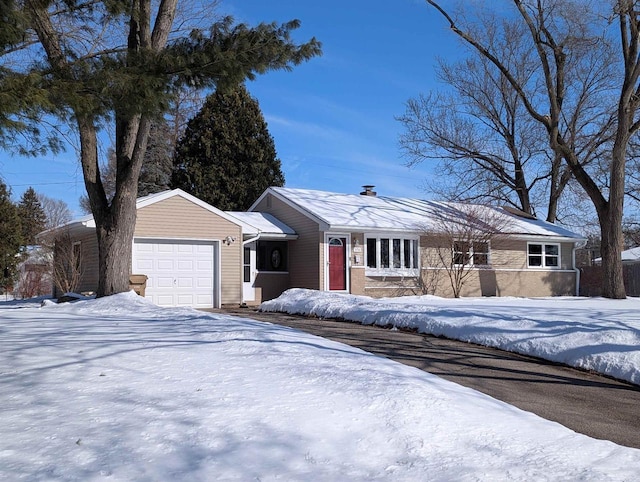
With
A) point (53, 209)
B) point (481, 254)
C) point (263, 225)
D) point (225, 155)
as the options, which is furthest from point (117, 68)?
point (53, 209)

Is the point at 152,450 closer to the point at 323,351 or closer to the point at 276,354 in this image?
the point at 276,354

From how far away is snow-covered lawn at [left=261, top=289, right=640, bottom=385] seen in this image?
29.8 feet

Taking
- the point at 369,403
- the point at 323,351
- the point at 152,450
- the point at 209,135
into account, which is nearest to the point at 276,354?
the point at 323,351

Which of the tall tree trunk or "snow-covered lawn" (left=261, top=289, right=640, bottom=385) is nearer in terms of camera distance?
"snow-covered lawn" (left=261, top=289, right=640, bottom=385)

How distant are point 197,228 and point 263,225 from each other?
3.67 meters

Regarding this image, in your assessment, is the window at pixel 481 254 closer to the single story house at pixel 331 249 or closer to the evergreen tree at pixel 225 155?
the single story house at pixel 331 249

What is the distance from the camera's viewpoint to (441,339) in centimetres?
1119

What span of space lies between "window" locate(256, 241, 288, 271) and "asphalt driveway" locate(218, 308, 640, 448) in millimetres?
10768

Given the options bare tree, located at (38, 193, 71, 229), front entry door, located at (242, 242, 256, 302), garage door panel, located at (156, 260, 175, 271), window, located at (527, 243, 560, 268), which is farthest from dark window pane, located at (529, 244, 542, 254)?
bare tree, located at (38, 193, 71, 229)

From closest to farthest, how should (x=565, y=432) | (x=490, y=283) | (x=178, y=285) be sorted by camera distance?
(x=565, y=432)
(x=178, y=285)
(x=490, y=283)

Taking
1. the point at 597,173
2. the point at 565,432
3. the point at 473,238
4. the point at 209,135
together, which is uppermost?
the point at 209,135

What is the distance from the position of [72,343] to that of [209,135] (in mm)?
26115

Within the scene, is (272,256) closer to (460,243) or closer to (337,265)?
(337,265)

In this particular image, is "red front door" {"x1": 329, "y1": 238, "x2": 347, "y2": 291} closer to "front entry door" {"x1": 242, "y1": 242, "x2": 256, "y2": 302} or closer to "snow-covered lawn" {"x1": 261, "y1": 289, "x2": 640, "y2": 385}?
"front entry door" {"x1": 242, "y1": 242, "x2": 256, "y2": 302}
